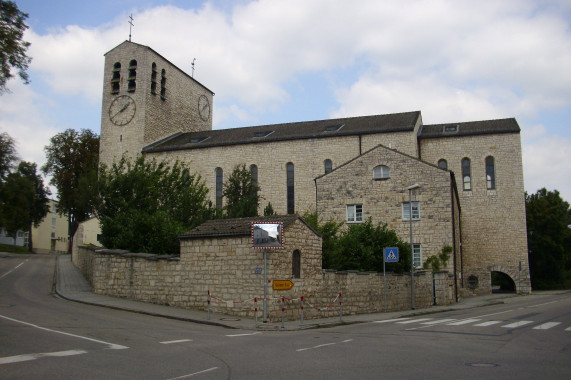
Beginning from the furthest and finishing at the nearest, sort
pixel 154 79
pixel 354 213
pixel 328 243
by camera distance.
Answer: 1. pixel 154 79
2. pixel 354 213
3. pixel 328 243

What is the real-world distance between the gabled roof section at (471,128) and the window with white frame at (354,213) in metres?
14.3

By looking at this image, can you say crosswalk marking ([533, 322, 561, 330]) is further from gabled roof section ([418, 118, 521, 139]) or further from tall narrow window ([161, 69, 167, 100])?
tall narrow window ([161, 69, 167, 100])

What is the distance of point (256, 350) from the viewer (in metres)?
10.3

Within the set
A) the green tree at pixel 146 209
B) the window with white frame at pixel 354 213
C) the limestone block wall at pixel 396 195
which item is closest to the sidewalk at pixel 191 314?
the green tree at pixel 146 209

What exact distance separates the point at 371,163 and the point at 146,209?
13638mm

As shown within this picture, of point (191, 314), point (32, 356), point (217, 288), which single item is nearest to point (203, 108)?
point (217, 288)

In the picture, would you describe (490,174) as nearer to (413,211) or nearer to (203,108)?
(413,211)

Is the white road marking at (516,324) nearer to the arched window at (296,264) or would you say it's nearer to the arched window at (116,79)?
the arched window at (296,264)

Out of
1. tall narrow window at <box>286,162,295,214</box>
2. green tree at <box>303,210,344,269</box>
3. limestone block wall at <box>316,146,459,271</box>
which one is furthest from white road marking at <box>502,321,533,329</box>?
tall narrow window at <box>286,162,295,214</box>

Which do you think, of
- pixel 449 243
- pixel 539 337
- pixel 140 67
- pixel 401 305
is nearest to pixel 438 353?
pixel 539 337

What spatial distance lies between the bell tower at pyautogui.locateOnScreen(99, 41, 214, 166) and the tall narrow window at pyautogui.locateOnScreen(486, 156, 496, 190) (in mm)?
30652

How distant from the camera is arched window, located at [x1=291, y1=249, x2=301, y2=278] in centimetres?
1788

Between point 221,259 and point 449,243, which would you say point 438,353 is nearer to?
point 221,259

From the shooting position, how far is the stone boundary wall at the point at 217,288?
17.6 metres
